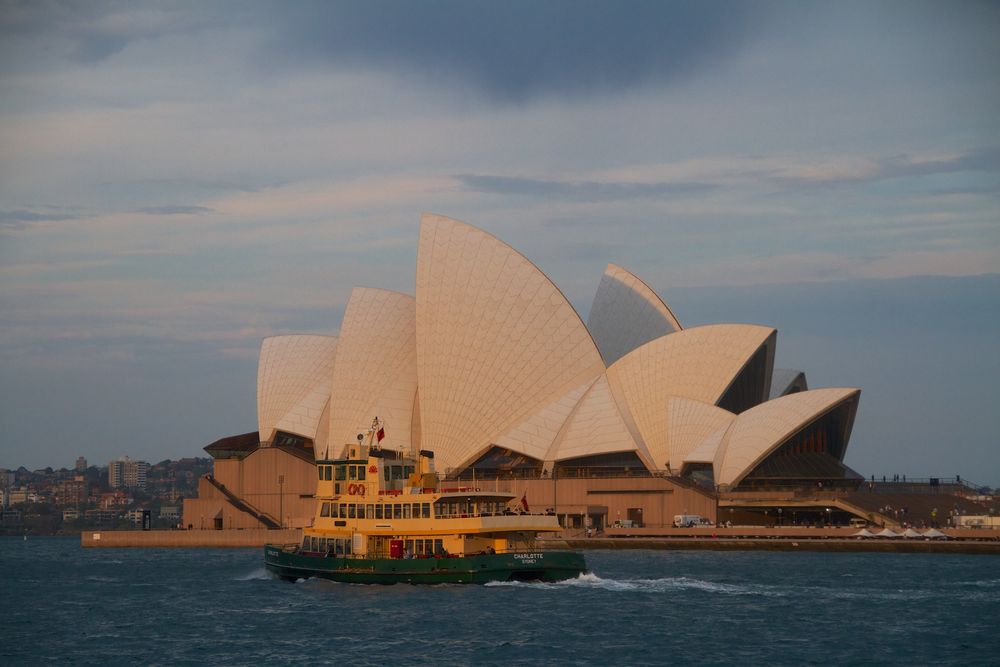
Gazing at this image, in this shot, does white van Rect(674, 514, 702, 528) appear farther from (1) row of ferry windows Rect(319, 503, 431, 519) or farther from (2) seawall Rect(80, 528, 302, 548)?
(1) row of ferry windows Rect(319, 503, 431, 519)

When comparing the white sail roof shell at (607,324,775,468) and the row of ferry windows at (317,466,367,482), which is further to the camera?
the white sail roof shell at (607,324,775,468)

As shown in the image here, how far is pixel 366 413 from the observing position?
8875 cm

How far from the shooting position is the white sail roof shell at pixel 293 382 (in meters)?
93.3

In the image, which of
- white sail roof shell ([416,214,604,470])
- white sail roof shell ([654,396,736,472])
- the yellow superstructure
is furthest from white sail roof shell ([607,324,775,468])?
the yellow superstructure

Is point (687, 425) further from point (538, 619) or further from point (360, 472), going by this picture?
point (538, 619)

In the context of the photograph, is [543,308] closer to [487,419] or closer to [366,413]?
[487,419]

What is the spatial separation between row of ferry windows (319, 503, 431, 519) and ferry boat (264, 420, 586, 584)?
0.11ft

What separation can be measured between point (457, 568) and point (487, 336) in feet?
117

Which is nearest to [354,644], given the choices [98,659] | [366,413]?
[98,659]

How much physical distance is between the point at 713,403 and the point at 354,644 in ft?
149

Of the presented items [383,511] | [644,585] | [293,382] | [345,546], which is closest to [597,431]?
[293,382]

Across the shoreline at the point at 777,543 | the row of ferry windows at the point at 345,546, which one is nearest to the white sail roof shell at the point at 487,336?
the shoreline at the point at 777,543

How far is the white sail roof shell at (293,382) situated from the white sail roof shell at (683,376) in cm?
2280

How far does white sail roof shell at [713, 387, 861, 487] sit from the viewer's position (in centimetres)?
7581
